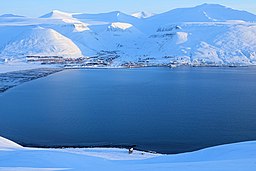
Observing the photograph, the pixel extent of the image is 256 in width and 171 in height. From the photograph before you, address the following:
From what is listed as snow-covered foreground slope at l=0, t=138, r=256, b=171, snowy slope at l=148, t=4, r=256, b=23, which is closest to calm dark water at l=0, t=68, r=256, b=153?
snow-covered foreground slope at l=0, t=138, r=256, b=171

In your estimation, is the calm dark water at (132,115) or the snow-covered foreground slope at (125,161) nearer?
the snow-covered foreground slope at (125,161)

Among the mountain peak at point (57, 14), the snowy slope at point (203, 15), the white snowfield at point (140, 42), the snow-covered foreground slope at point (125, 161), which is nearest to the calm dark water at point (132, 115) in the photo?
the snow-covered foreground slope at point (125, 161)

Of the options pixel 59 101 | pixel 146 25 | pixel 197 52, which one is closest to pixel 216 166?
pixel 59 101

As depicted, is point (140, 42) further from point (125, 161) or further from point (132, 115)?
point (125, 161)

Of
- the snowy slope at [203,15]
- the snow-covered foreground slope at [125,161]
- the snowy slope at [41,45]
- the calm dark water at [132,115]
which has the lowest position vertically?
the snow-covered foreground slope at [125,161]

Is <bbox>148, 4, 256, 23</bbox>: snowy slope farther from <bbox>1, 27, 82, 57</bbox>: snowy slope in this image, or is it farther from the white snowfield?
<bbox>1, 27, 82, 57</bbox>: snowy slope

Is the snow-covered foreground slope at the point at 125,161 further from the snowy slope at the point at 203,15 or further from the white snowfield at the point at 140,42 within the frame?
the snowy slope at the point at 203,15

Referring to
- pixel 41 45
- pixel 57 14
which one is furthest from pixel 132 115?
pixel 57 14

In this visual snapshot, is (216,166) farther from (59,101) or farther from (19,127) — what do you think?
(59,101)
